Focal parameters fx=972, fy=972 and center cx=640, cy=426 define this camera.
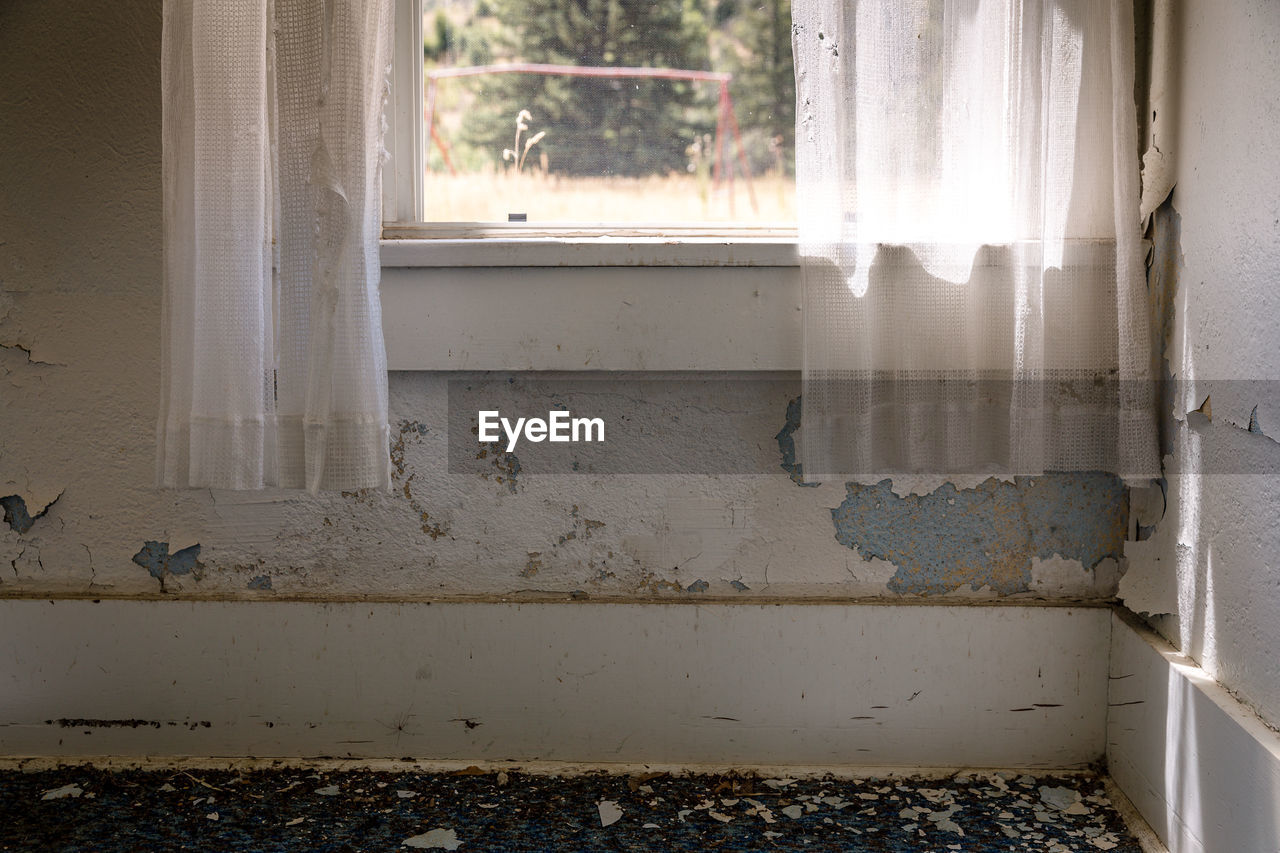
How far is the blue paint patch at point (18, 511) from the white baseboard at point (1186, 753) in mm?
1829

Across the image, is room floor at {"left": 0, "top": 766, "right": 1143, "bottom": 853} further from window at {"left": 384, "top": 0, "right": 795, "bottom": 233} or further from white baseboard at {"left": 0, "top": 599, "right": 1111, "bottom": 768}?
window at {"left": 384, "top": 0, "right": 795, "bottom": 233}

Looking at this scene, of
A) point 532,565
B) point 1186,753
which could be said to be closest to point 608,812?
point 532,565

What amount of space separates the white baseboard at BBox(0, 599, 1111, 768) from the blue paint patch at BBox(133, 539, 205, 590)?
6cm

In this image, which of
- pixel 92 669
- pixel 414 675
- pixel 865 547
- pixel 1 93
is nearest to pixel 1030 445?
pixel 865 547

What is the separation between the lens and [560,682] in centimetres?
164

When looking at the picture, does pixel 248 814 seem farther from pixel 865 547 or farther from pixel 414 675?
pixel 865 547

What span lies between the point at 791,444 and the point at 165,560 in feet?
3.56

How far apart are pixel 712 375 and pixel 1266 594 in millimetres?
822

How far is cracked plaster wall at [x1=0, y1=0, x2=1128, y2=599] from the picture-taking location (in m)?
1.58

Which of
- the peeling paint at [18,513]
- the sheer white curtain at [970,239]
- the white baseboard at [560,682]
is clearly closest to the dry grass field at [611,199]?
the sheer white curtain at [970,239]

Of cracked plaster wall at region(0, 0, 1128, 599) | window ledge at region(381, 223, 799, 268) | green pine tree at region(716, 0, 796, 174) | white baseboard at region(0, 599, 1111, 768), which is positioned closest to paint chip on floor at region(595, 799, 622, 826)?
white baseboard at region(0, 599, 1111, 768)

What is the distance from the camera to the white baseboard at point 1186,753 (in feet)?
3.80

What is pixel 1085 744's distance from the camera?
161 cm

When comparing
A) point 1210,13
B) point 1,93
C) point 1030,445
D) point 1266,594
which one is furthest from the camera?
point 1,93
